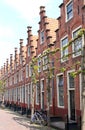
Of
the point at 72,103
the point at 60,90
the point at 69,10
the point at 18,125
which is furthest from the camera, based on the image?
the point at 60,90

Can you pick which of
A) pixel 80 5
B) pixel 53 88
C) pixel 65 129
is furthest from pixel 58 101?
pixel 80 5

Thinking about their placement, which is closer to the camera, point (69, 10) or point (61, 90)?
point (69, 10)

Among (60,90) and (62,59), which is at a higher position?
(62,59)

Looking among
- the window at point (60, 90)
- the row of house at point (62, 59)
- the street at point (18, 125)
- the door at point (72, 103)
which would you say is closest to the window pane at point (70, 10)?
the row of house at point (62, 59)

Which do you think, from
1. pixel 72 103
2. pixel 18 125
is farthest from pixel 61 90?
pixel 18 125

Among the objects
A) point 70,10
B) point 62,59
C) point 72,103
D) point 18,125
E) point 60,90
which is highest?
point 70,10

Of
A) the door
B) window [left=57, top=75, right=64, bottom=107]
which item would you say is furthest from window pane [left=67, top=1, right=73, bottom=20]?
the door

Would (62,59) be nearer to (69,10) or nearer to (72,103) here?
(72,103)

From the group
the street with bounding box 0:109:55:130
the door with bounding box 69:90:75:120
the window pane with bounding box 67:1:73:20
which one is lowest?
the street with bounding box 0:109:55:130

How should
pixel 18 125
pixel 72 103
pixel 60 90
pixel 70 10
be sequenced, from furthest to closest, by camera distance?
pixel 60 90, pixel 18 125, pixel 70 10, pixel 72 103

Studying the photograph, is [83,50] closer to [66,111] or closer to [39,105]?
[66,111]

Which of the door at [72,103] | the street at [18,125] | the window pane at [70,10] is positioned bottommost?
the street at [18,125]

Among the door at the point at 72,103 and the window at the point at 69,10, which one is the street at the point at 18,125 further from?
the window at the point at 69,10

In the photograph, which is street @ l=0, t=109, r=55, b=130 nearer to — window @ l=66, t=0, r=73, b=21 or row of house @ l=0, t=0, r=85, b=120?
row of house @ l=0, t=0, r=85, b=120
